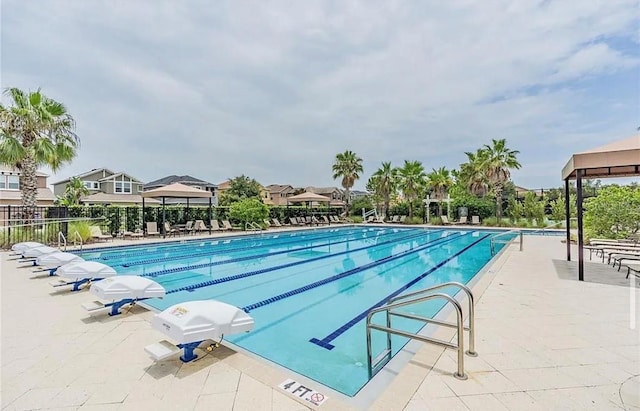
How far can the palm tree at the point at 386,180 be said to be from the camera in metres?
25.3

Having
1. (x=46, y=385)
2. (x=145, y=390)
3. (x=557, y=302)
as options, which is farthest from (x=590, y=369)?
(x=46, y=385)

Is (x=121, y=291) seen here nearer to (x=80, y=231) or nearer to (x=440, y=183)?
(x=80, y=231)

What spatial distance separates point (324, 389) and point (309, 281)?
497 centimetres

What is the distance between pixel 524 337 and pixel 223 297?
4.98 m

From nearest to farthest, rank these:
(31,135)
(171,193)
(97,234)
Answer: (31,135) → (97,234) → (171,193)

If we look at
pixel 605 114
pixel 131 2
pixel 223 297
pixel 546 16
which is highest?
pixel 131 2

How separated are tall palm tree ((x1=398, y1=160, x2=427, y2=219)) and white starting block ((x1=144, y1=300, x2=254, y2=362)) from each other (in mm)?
22188

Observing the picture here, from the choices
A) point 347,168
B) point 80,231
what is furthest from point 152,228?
point 347,168

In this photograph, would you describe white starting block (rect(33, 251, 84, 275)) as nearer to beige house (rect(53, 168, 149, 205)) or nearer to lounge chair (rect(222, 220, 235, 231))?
lounge chair (rect(222, 220, 235, 231))

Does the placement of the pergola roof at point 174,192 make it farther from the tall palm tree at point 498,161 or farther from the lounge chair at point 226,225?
the tall palm tree at point 498,161

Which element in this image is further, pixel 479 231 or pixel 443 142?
pixel 443 142

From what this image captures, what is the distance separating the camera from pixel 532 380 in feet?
8.64

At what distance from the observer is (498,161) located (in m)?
20.3

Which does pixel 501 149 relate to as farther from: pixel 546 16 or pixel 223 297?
pixel 223 297
